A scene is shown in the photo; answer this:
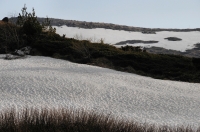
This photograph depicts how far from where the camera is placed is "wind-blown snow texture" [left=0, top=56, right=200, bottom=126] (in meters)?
8.90

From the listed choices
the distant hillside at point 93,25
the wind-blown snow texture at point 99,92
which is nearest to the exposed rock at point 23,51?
the wind-blown snow texture at point 99,92

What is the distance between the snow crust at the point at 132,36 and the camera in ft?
86.7

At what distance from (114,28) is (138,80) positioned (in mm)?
18847

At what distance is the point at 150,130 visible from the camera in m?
5.25

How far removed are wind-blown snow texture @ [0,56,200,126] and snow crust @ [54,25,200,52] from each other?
13.3 meters

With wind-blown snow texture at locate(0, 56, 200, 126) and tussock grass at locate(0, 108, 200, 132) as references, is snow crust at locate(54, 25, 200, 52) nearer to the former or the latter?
wind-blown snow texture at locate(0, 56, 200, 126)

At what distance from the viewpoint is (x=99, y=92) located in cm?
1052

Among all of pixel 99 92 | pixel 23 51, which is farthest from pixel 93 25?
pixel 99 92

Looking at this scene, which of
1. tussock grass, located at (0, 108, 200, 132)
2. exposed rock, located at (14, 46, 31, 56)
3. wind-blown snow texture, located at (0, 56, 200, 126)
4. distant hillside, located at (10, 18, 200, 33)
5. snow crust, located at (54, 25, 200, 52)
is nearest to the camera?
tussock grass, located at (0, 108, 200, 132)

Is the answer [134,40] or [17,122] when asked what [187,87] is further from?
[134,40]

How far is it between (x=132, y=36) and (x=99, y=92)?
19400mm

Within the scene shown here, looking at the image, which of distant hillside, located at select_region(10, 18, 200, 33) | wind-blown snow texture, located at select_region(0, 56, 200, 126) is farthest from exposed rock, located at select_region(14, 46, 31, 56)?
distant hillside, located at select_region(10, 18, 200, 33)

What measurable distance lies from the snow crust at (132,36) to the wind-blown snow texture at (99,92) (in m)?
13.3

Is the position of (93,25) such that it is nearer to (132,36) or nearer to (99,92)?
(132,36)
